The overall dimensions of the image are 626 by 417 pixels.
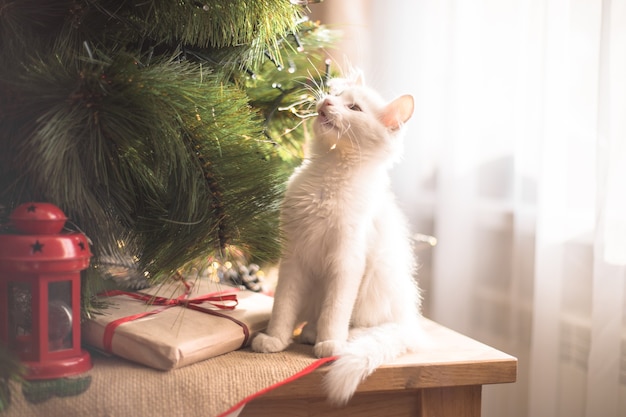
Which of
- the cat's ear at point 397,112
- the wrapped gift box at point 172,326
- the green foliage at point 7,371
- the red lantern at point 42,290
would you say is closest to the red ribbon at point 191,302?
the wrapped gift box at point 172,326

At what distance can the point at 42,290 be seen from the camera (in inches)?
25.7

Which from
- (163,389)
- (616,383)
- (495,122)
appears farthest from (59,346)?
(495,122)

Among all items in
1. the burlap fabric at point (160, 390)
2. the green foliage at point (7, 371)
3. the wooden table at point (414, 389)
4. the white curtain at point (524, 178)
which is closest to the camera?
the green foliage at point (7, 371)

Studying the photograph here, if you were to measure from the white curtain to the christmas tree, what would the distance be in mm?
596

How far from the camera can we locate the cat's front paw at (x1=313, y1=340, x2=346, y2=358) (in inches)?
31.4

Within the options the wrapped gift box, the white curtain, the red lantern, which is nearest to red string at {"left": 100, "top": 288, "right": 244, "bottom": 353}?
the wrapped gift box

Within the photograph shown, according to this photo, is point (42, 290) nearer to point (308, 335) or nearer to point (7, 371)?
point (7, 371)

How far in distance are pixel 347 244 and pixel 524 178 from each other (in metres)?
0.58

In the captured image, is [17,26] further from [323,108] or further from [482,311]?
[482,311]

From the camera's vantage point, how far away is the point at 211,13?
2.47 ft

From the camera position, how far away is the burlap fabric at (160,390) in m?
0.68

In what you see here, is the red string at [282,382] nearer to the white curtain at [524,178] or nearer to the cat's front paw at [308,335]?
the cat's front paw at [308,335]

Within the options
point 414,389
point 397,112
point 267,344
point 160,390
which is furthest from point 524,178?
point 160,390

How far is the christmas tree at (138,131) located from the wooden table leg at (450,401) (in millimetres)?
295
